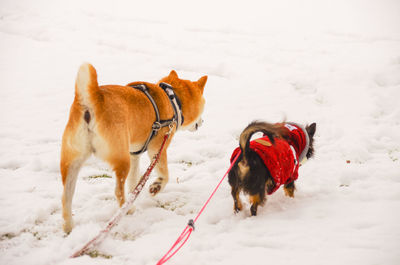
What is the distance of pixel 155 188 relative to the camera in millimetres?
3027

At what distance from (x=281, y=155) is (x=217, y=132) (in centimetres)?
242

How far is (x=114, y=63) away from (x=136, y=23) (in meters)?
4.62

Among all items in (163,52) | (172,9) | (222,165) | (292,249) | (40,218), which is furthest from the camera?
(172,9)

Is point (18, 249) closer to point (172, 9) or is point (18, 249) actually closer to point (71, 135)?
point (71, 135)

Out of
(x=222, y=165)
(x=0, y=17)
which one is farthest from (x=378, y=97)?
(x=0, y=17)

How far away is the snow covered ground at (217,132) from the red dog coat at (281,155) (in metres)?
0.38

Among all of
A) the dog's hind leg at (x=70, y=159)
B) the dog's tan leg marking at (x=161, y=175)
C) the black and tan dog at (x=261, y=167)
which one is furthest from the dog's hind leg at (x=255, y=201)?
the dog's hind leg at (x=70, y=159)

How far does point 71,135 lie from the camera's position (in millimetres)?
2180

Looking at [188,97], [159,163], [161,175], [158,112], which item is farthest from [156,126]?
[188,97]

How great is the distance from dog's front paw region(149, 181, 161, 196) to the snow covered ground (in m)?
0.11

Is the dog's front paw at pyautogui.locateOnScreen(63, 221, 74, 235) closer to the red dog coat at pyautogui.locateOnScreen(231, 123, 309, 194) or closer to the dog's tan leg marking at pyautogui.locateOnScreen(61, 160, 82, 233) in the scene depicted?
the dog's tan leg marking at pyautogui.locateOnScreen(61, 160, 82, 233)

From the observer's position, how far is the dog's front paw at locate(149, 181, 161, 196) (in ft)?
9.91

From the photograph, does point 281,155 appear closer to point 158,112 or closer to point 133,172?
point 158,112

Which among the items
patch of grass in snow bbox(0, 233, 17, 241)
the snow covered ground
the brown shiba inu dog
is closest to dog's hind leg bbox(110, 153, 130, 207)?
the brown shiba inu dog
